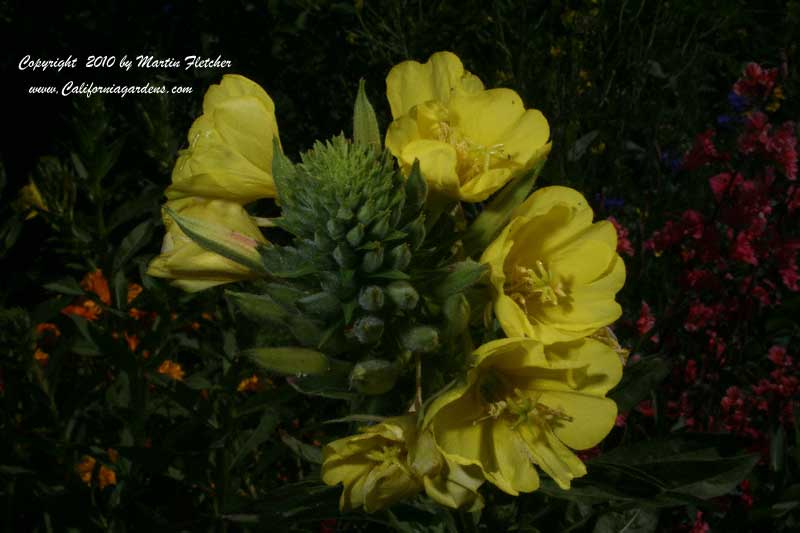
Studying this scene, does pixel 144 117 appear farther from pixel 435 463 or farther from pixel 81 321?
pixel 435 463

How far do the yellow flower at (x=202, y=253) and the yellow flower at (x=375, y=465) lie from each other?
0.40 metres

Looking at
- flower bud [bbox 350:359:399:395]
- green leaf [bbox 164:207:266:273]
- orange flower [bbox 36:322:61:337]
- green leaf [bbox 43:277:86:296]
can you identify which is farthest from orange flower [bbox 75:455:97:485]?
flower bud [bbox 350:359:399:395]

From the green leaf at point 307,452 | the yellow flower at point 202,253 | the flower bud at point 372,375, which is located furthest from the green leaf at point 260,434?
the flower bud at point 372,375

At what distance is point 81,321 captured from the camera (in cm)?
274

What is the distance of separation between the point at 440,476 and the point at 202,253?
62 centimetres

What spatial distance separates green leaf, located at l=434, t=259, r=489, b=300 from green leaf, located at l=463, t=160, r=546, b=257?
134 millimetres

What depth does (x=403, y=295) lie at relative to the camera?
140 cm

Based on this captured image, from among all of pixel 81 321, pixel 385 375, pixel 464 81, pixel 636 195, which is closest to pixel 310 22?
pixel 636 195

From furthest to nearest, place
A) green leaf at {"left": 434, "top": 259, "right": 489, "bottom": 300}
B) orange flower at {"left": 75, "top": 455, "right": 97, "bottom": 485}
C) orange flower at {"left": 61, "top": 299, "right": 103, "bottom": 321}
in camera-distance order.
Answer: orange flower at {"left": 61, "top": 299, "right": 103, "bottom": 321} < orange flower at {"left": 75, "top": 455, "right": 97, "bottom": 485} < green leaf at {"left": 434, "top": 259, "right": 489, "bottom": 300}

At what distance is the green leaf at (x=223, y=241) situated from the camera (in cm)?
148

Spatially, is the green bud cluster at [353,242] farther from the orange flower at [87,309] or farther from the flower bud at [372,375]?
the orange flower at [87,309]

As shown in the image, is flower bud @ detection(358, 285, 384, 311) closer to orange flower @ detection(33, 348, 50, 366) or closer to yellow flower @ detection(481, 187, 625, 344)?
yellow flower @ detection(481, 187, 625, 344)

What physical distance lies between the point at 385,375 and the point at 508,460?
0.28 m

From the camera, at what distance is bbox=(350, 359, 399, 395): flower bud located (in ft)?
4.70
